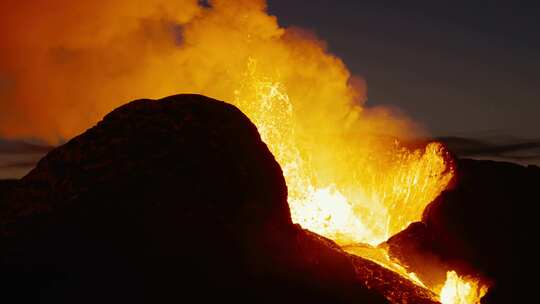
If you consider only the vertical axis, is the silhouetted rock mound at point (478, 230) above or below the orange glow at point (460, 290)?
above

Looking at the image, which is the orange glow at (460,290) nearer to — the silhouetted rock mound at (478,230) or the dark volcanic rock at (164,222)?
the silhouetted rock mound at (478,230)

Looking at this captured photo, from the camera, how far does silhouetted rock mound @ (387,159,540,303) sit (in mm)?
18797

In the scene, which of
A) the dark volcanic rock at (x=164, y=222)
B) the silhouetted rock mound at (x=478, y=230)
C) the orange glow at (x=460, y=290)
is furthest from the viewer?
the silhouetted rock mound at (x=478, y=230)

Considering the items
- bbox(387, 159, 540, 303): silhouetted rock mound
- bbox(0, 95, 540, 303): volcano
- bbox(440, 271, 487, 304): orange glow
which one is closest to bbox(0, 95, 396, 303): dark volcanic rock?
bbox(0, 95, 540, 303): volcano

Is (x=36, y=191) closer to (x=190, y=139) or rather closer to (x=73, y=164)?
(x=73, y=164)

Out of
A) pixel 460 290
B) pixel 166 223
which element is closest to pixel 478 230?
pixel 460 290

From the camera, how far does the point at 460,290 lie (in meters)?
16.9

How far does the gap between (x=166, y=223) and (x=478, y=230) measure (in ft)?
49.6

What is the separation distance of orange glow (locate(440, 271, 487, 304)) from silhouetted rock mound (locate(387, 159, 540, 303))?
35cm

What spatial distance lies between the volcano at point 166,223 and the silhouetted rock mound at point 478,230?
7.88 m

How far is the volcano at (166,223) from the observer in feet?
28.2

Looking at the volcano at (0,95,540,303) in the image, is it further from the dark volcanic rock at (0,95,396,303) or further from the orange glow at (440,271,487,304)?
the orange glow at (440,271,487,304)

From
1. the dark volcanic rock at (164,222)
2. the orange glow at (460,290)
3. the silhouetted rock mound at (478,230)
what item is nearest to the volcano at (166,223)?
the dark volcanic rock at (164,222)

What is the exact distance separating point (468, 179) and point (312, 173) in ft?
17.7
